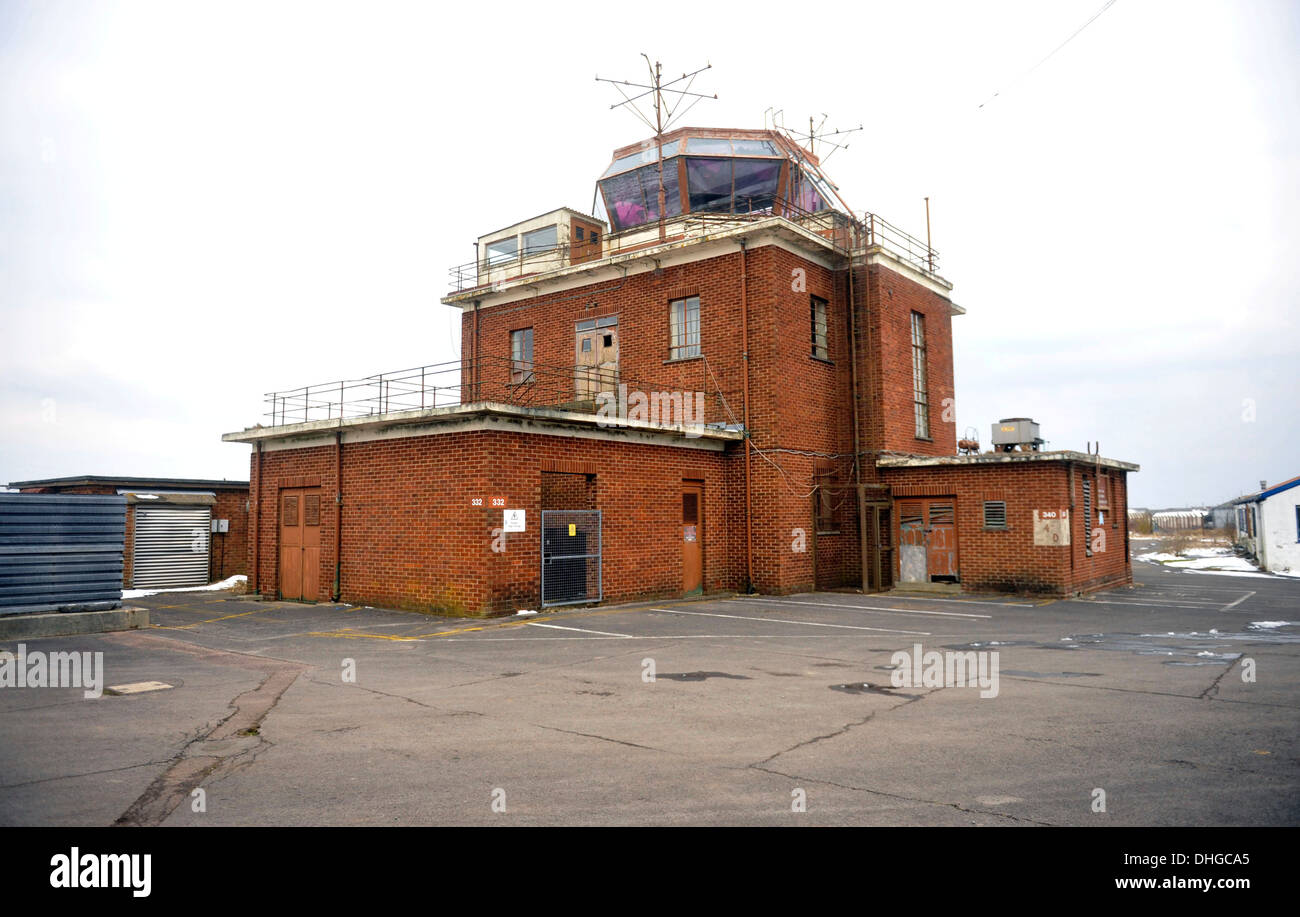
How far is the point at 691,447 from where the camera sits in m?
20.4

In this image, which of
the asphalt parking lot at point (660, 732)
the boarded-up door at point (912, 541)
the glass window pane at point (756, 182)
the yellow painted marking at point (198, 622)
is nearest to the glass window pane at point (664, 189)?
the glass window pane at point (756, 182)

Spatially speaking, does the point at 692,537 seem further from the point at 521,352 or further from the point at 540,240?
the point at 540,240

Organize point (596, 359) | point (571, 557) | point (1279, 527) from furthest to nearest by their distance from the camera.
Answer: point (1279, 527) → point (596, 359) → point (571, 557)

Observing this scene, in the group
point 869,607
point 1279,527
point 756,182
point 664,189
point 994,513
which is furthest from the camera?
point 1279,527

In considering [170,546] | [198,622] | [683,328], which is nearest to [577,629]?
[198,622]

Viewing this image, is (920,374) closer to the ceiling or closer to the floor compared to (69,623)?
closer to the ceiling

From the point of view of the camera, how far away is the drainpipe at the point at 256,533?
20734 mm

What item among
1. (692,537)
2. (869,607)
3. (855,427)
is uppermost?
(855,427)

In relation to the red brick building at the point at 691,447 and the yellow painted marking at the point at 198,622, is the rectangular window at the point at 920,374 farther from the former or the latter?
the yellow painted marking at the point at 198,622

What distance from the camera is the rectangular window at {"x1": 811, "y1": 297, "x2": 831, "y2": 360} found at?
884 inches

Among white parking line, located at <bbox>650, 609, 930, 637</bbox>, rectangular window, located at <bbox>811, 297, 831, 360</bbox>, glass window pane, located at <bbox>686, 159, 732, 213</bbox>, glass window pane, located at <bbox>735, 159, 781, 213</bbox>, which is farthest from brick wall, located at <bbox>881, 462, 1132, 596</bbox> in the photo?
glass window pane, located at <bbox>686, 159, 732, 213</bbox>

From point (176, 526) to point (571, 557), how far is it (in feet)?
49.2

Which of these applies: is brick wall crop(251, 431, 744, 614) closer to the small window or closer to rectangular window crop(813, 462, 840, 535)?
rectangular window crop(813, 462, 840, 535)
